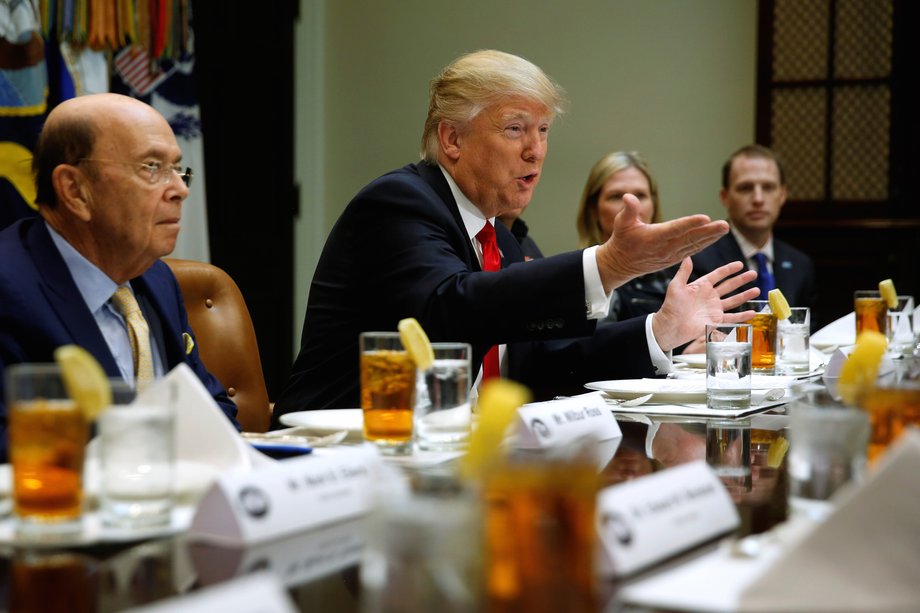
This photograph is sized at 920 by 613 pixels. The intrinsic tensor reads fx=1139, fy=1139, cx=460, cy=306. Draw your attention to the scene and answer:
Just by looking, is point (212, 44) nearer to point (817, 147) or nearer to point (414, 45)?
point (414, 45)

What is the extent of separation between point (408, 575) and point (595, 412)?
32.5 inches

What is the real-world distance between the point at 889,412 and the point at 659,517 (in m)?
0.25

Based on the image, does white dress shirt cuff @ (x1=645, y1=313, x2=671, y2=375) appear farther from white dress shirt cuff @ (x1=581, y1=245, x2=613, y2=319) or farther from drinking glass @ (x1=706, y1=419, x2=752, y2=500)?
drinking glass @ (x1=706, y1=419, x2=752, y2=500)

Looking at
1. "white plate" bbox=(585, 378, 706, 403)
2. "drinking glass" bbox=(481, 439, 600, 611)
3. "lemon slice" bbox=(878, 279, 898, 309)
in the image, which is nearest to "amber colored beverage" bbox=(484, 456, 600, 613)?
"drinking glass" bbox=(481, 439, 600, 611)

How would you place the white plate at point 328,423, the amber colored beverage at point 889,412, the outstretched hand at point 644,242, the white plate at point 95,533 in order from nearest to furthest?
1. the white plate at point 95,533
2. the amber colored beverage at point 889,412
3. the white plate at point 328,423
4. the outstretched hand at point 644,242

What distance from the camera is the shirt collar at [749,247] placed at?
467 centimetres

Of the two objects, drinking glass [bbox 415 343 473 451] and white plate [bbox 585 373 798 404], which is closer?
drinking glass [bbox 415 343 473 451]

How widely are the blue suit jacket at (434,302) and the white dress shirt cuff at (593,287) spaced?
0.04 ft

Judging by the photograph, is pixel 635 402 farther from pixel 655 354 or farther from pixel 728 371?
pixel 655 354

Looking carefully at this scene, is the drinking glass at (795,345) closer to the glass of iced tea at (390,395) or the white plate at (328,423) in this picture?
the white plate at (328,423)

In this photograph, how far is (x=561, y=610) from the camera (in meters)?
0.62

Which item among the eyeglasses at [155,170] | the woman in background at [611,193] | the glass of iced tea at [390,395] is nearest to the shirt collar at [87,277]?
the eyeglasses at [155,170]

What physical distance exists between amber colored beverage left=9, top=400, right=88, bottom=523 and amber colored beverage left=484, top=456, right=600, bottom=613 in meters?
0.38

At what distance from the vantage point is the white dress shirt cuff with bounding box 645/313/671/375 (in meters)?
2.30
